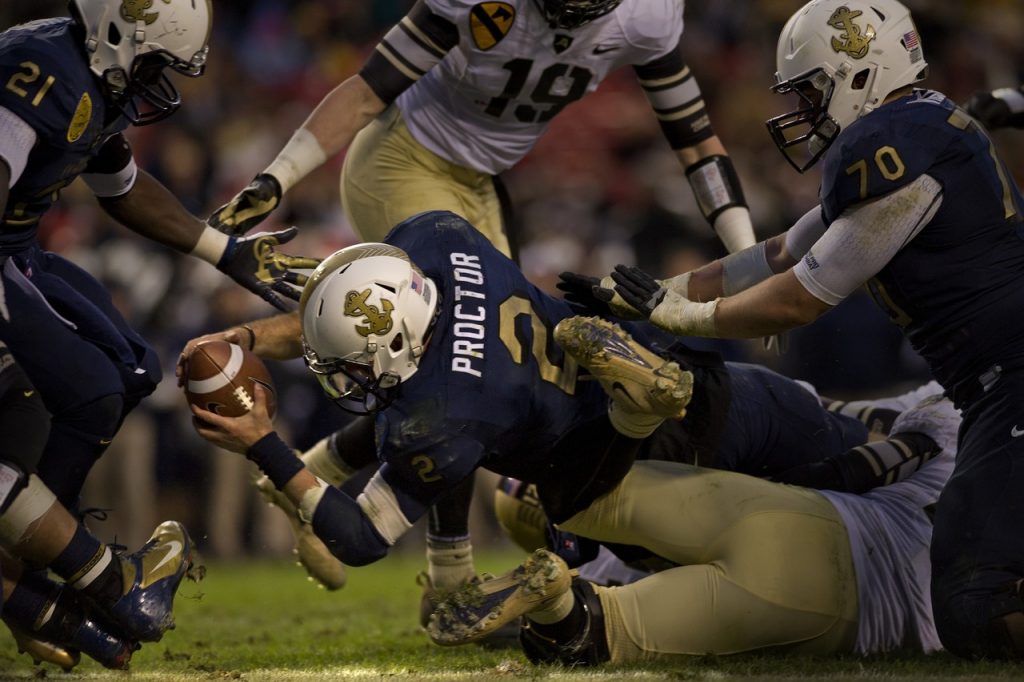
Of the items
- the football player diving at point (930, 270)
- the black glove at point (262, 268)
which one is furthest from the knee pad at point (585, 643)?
the black glove at point (262, 268)

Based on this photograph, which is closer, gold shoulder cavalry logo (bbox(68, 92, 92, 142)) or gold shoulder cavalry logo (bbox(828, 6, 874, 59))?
gold shoulder cavalry logo (bbox(68, 92, 92, 142))

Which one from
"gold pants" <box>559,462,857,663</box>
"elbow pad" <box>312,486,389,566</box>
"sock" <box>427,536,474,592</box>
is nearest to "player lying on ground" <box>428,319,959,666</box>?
"gold pants" <box>559,462,857,663</box>

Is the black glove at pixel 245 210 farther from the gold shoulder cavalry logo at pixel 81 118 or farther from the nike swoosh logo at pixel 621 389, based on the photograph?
the nike swoosh logo at pixel 621 389

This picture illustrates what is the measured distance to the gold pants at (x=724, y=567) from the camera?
13.5 ft

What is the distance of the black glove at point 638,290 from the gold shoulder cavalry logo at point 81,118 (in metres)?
1.60

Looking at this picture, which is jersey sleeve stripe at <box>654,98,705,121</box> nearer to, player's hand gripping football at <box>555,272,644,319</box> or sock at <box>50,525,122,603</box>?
player's hand gripping football at <box>555,272,644,319</box>

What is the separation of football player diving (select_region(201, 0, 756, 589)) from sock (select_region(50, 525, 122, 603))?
86 centimetres

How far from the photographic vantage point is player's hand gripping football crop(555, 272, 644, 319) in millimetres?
4414

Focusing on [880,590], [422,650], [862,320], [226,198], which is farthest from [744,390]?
[226,198]

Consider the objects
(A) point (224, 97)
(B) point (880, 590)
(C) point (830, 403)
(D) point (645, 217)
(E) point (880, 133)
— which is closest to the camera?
(E) point (880, 133)

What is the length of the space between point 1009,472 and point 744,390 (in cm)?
94

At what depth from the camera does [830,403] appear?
17.5 feet

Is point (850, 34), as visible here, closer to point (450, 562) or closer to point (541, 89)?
point (541, 89)

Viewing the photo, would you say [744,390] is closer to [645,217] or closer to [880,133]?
[880,133]
